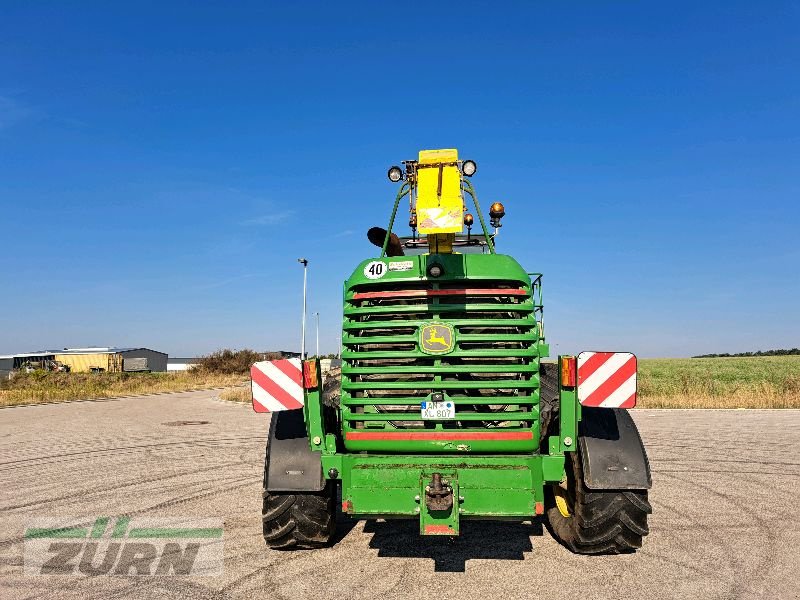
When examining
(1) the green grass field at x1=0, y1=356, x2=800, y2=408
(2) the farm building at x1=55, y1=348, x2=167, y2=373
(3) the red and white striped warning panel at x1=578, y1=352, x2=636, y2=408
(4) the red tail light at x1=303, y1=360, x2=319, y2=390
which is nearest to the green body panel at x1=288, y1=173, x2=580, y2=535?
(3) the red and white striped warning panel at x1=578, y1=352, x2=636, y2=408

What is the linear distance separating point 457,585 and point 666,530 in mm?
2461

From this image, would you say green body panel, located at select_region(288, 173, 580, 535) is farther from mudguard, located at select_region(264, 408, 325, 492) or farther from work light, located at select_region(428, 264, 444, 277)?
mudguard, located at select_region(264, 408, 325, 492)

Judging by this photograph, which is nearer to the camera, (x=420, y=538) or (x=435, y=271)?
(x=435, y=271)

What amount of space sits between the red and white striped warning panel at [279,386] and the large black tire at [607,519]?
2.27 meters

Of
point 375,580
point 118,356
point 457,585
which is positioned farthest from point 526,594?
point 118,356

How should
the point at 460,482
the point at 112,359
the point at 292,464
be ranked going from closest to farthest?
the point at 460,482, the point at 292,464, the point at 112,359

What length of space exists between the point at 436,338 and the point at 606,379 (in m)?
1.40

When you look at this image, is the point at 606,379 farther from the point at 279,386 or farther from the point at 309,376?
the point at 279,386

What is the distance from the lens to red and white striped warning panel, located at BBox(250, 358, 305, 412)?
4.70 metres

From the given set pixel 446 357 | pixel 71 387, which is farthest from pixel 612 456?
pixel 71 387

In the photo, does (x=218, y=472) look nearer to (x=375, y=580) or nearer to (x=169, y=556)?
(x=169, y=556)

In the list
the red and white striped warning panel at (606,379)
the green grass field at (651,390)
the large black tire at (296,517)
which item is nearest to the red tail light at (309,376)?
the large black tire at (296,517)

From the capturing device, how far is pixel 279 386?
4.75m

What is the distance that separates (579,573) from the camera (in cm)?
434
